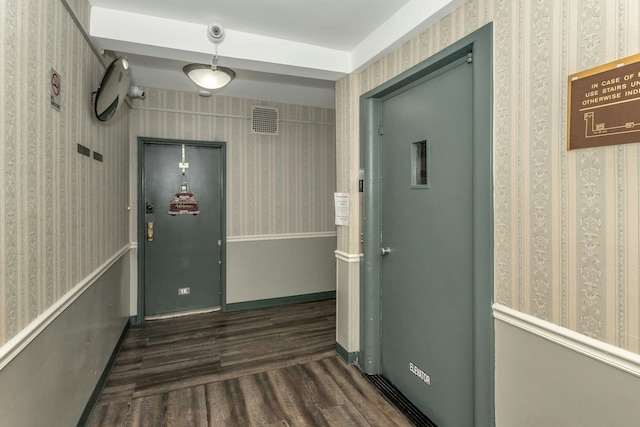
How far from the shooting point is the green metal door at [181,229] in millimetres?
3869

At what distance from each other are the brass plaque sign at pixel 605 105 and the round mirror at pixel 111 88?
7.76 feet

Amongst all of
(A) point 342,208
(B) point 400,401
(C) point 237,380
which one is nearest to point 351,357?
(B) point 400,401

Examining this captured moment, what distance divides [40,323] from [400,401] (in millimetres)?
2062

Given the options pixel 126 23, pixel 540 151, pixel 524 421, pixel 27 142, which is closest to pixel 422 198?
pixel 540 151

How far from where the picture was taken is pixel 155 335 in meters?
3.46

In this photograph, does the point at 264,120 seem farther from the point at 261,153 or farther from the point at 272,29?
the point at 272,29

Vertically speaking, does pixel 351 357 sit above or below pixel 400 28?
below

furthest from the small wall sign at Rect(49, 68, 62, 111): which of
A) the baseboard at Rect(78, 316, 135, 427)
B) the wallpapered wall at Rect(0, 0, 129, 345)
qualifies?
the baseboard at Rect(78, 316, 135, 427)

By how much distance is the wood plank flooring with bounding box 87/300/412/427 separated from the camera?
219 centimetres

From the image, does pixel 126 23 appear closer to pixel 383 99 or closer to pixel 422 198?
pixel 383 99

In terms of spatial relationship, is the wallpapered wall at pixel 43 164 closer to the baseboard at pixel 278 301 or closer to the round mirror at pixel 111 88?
the round mirror at pixel 111 88

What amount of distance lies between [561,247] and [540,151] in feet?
1.27

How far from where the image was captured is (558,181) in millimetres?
1357

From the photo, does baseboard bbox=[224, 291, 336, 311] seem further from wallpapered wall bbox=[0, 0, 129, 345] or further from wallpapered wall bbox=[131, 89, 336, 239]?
wallpapered wall bbox=[0, 0, 129, 345]
